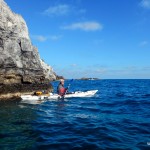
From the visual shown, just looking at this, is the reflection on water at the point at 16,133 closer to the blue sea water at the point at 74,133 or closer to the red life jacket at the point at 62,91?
the blue sea water at the point at 74,133

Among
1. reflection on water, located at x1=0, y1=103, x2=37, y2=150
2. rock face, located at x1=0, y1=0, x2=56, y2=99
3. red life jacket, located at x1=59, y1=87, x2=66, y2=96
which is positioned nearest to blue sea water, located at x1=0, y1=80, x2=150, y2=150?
reflection on water, located at x1=0, y1=103, x2=37, y2=150

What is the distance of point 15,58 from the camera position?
89.5 ft

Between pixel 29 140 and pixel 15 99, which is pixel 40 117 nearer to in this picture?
pixel 29 140

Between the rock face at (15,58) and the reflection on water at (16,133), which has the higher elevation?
the rock face at (15,58)

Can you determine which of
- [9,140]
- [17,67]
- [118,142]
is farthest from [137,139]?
[17,67]

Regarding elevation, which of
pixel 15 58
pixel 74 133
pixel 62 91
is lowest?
pixel 74 133

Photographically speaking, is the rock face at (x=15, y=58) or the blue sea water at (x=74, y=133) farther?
the rock face at (x=15, y=58)

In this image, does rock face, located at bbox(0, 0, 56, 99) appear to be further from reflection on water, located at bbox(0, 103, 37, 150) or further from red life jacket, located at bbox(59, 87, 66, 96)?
reflection on water, located at bbox(0, 103, 37, 150)

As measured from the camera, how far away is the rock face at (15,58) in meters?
26.2

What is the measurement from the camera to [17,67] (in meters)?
27.2

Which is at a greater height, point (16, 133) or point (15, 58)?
point (15, 58)

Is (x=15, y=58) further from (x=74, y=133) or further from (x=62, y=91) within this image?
(x=74, y=133)

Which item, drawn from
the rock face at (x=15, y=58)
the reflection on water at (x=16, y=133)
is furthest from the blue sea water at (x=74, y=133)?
the rock face at (x=15, y=58)

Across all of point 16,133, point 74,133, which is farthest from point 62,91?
point 16,133
